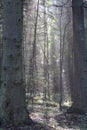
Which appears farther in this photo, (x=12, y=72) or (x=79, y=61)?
(x=79, y=61)

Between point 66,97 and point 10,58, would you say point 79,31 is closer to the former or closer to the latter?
point 10,58

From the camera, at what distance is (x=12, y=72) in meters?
5.99

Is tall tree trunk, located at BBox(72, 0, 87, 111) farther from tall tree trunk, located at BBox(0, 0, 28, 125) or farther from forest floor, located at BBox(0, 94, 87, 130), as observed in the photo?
tall tree trunk, located at BBox(0, 0, 28, 125)

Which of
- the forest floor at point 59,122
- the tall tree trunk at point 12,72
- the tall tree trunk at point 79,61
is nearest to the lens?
the tall tree trunk at point 12,72

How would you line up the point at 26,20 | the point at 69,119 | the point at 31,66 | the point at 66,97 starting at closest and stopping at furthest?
the point at 69,119 → the point at 31,66 → the point at 26,20 → the point at 66,97

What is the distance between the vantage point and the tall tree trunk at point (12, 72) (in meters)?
5.98

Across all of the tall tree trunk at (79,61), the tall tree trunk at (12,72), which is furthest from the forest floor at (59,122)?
the tall tree trunk at (79,61)

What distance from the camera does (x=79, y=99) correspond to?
31.6ft

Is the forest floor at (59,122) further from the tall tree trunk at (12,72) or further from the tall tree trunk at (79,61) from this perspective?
the tall tree trunk at (79,61)

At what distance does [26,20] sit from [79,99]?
5.30m

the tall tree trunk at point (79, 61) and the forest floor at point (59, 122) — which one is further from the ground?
the tall tree trunk at point (79, 61)

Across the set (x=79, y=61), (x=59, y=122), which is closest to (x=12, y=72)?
(x=59, y=122)

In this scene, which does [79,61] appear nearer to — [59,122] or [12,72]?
[59,122]

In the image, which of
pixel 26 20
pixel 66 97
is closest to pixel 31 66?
pixel 26 20
